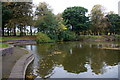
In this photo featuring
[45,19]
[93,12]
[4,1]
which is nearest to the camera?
[4,1]

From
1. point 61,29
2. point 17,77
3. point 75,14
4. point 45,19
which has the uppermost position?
point 75,14

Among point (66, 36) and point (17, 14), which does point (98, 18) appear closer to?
point (66, 36)

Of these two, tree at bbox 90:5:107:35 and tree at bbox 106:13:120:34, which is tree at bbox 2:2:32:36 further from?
tree at bbox 106:13:120:34

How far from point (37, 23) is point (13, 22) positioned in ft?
19.2

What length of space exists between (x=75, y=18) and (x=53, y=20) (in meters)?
11.4

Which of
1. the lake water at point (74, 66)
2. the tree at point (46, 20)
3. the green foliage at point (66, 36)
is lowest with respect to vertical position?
the lake water at point (74, 66)

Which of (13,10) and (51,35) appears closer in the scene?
(13,10)

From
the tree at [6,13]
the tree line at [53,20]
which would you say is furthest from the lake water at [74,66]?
the tree line at [53,20]

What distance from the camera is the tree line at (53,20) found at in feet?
92.2

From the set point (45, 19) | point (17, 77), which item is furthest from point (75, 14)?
point (17, 77)

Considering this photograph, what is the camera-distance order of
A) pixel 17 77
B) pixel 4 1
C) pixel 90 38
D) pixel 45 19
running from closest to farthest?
pixel 17 77 < pixel 4 1 < pixel 45 19 < pixel 90 38

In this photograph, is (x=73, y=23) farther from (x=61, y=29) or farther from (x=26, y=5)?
(x=26, y=5)

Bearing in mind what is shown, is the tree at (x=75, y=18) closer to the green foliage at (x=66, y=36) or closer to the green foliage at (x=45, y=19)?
the green foliage at (x=66, y=36)

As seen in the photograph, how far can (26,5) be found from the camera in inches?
1131
